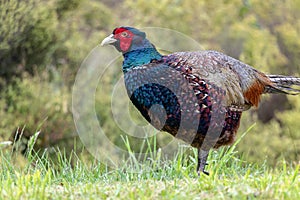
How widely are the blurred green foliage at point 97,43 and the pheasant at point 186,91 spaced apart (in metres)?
3.50

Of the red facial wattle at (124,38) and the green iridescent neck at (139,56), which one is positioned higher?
the red facial wattle at (124,38)

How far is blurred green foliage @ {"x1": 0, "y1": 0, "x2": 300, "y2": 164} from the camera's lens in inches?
389

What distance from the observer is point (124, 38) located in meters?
5.41

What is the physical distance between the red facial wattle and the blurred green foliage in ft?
13.1

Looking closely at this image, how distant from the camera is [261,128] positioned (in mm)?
11258

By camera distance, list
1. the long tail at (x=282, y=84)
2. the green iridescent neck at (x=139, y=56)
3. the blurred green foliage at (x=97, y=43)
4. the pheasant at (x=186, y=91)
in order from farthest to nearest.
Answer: the blurred green foliage at (x=97, y=43), the long tail at (x=282, y=84), the green iridescent neck at (x=139, y=56), the pheasant at (x=186, y=91)

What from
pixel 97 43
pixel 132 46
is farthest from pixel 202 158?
pixel 97 43

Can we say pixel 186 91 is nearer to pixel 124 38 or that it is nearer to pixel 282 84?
pixel 124 38

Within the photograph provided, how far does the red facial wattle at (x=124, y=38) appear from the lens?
5.41 meters

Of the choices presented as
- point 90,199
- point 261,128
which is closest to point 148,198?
point 90,199

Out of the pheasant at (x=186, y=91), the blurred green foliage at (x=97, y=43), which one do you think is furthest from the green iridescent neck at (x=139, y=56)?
the blurred green foliage at (x=97, y=43)

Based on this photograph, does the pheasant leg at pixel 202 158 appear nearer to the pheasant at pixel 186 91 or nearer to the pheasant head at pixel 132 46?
the pheasant at pixel 186 91

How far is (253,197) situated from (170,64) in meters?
1.75

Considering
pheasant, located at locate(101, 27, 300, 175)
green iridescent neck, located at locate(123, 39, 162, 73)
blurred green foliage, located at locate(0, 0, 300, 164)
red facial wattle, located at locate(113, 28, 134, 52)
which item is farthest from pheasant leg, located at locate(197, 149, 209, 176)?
blurred green foliage, located at locate(0, 0, 300, 164)
